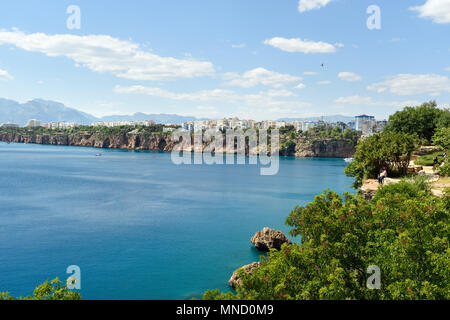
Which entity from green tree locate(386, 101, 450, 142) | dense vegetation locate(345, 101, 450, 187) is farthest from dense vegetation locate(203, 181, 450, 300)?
green tree locate(386, 101, 450, 142)

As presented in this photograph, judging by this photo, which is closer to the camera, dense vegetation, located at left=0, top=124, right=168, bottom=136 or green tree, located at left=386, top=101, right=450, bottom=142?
green tree, located at left=386, top=101, right=450, bottom=142

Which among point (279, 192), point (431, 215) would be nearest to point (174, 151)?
point (279, 192)

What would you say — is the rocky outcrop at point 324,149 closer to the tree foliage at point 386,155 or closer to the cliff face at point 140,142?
the cliff face at point 140,142

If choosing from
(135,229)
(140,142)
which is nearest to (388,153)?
(135,229)

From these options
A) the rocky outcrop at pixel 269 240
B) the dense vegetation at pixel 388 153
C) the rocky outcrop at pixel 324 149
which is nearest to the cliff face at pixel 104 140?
the rocky outcrop at pixel 324 149

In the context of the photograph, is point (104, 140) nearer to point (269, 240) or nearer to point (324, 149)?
point (324, 149)

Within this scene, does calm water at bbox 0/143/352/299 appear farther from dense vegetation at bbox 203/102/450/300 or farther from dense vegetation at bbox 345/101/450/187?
dense vegetation at bbox 203/102/450/300

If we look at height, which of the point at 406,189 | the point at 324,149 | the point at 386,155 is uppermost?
the point at 386,155
